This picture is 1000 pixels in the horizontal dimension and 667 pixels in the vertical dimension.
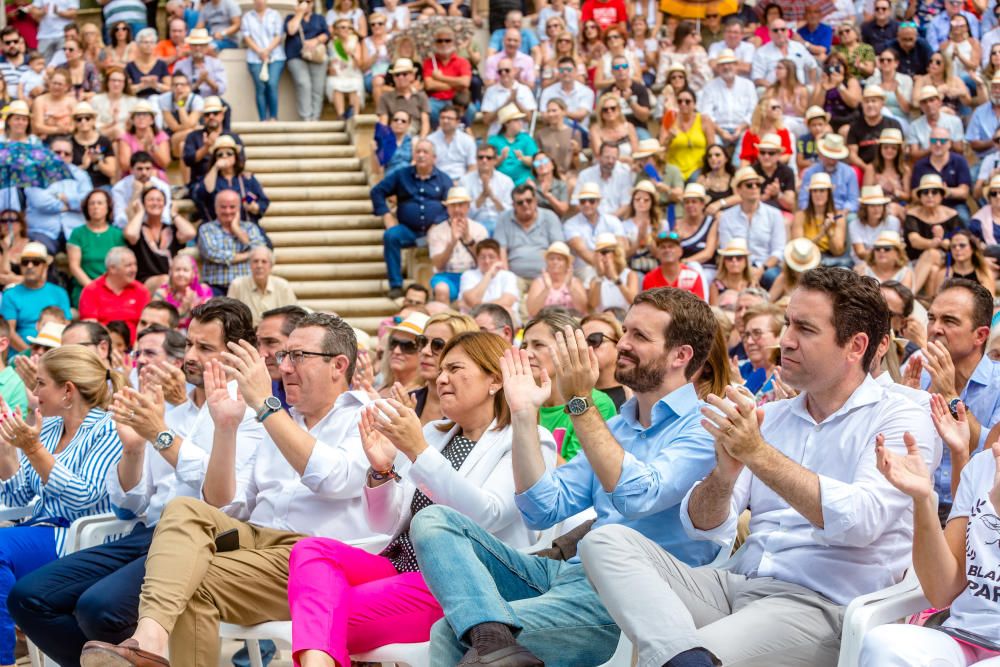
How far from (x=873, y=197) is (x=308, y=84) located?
7086 mm

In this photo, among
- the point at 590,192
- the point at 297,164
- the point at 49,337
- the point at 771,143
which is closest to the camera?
the point at 49,337

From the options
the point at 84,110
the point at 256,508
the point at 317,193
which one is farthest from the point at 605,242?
the point at 256,508

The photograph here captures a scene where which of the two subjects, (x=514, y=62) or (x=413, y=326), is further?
(x=514, y=62)

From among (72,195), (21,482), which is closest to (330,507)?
(21,482)

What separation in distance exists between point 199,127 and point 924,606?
11.8 meters

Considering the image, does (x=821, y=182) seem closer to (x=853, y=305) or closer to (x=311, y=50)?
(x=311, y=50)

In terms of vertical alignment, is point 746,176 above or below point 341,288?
above

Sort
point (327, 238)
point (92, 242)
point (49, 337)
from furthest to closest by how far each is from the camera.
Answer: point (327, 238) → point (92, 242) → point (49, 337)

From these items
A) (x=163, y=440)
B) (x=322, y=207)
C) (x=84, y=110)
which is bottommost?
(x=322, y=207)

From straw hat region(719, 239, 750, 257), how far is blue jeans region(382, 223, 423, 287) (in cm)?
330

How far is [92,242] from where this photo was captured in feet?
41.8

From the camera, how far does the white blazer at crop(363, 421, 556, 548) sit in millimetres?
4996

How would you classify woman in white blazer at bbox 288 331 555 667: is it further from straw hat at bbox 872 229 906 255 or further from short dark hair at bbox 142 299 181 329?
straw hat at bbox 872 229 906 255

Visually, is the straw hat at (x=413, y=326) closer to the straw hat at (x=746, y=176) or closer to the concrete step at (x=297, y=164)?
the straw hat at (x=746, y=176)
